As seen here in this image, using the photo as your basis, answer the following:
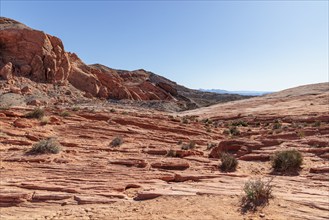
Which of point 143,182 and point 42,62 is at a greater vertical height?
point 42,62

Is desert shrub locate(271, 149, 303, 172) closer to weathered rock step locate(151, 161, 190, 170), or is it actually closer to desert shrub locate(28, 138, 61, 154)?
weathered rock step locate(151, 161, 190, 170)

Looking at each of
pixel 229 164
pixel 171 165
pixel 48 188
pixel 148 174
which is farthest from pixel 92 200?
pixel 229 164

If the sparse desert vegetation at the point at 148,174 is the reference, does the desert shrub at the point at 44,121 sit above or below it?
above

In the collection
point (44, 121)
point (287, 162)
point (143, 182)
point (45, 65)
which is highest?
point (45, 65)

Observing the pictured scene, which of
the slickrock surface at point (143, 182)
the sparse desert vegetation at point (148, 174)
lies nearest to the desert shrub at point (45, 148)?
the sparse desert vegetation at point (148, 174)

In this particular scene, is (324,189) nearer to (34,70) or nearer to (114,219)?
(114,219)

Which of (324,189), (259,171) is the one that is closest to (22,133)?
(259,171)

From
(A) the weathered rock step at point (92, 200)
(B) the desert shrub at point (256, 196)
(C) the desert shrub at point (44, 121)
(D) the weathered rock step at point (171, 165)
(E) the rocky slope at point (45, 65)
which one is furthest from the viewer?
(E) the rocky slope at point (45, 65)

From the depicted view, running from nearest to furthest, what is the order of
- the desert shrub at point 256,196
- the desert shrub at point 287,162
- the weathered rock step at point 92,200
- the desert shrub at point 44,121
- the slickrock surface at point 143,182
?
the slickrock surface at point 143,182 < the desert shrub at point 256,196 < the weathered rock step at point 92,200 < the desert shrub at point 287,162 < the desert shrub at point 44,121

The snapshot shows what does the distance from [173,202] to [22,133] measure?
34.0ft

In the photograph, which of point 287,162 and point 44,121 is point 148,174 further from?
point 44,121

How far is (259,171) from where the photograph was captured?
8.92 m

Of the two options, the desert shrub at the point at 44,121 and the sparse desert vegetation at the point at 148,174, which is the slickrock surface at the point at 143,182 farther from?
the desert shrub at the point at 44,121

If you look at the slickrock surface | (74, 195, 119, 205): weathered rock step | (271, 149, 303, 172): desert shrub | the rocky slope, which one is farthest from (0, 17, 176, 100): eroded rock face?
(271, 149, 303, 172): desert shrub
